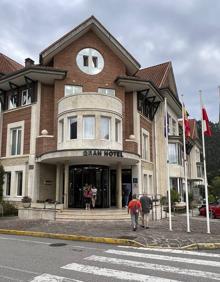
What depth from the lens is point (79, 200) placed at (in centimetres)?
2247

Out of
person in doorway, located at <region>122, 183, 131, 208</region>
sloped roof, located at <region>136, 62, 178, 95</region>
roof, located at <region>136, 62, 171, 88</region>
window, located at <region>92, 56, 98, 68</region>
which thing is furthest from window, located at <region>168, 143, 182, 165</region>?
window, located at <region>92, 56, 98, 68</region>

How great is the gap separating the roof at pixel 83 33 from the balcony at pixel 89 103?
185 inches

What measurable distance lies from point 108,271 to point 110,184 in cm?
1721

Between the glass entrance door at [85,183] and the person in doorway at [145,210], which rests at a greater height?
the glass entrance door at [85,183]

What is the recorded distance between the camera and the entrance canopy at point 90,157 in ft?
64.3

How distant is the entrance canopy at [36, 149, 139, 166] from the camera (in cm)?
1961

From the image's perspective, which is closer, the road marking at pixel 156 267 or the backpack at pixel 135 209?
the road marking at pixel 156 267

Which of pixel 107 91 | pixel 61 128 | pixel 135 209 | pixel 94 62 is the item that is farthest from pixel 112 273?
pixel 94 62

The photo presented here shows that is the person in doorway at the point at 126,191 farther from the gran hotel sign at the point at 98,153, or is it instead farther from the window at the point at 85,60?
the window at the point at 85,60

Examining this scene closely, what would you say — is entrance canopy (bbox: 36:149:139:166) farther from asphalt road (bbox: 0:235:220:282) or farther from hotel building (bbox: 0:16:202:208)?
asphalt road (bbox: 0:235:220:282)

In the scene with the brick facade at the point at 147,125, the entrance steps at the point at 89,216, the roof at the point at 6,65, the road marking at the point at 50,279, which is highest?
the roof at the point at 6,65

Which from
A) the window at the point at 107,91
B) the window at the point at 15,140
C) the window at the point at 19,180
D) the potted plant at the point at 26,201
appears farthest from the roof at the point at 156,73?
the potted plant at the point at 26,201

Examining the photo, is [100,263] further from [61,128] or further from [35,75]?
[35,75]

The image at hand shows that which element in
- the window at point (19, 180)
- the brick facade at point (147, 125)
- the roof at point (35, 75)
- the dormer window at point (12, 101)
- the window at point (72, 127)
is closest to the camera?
the window at point (72, 127)
